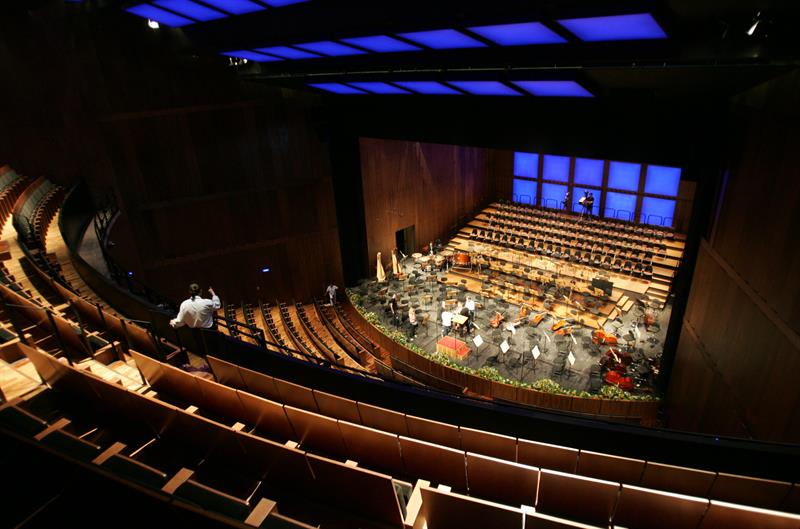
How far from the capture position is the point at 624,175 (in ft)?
42.4

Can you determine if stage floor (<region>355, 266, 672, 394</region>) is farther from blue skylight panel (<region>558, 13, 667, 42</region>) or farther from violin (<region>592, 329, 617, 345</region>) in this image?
blue skylight panel (<region>558, 13, 667, 42</region>)

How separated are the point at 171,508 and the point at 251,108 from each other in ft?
29.1

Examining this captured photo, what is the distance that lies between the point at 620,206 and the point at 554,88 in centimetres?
863

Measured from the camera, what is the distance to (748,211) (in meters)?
4.88

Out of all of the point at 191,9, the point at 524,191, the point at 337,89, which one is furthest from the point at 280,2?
the point at 524,191

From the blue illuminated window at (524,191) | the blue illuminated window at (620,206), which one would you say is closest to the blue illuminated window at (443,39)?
the blue illuminated window at (620,206)

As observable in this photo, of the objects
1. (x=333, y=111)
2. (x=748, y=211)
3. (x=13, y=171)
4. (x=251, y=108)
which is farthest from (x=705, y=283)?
(x=13, y=171)

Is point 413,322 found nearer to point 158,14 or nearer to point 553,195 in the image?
point 158,14

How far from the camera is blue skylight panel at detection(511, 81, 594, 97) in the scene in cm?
547

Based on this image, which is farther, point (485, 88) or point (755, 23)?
point (485, 88)

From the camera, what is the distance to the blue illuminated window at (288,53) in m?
6.25

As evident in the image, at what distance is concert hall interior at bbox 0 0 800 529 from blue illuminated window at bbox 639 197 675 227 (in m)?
0.08

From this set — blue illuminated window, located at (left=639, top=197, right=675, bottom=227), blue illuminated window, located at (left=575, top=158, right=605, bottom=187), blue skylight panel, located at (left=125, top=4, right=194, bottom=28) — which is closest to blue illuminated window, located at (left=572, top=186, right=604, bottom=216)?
blue illuminated window, located at (left=575, top=158, right=605, bottom=187)

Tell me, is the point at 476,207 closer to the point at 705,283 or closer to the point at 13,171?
the point at 705,283
